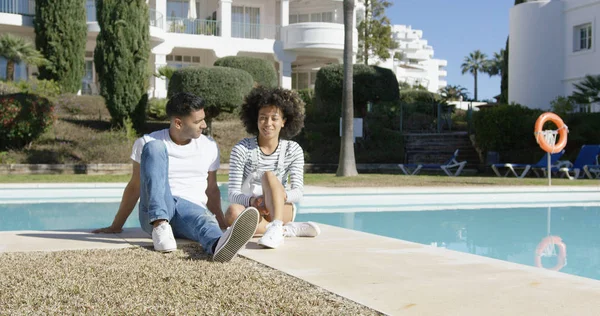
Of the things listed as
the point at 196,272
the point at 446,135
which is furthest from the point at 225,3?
the point at 196,272

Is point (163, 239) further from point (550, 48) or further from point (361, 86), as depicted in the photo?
point (550, 48)

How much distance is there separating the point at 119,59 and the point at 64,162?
3517 mm

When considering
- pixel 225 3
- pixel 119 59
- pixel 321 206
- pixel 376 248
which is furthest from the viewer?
pixel 225 3

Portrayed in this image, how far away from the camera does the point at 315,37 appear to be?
29.1 m

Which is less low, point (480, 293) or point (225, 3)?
point (225, 3)

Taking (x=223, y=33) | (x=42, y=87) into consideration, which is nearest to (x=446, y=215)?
(x=42, y=87)

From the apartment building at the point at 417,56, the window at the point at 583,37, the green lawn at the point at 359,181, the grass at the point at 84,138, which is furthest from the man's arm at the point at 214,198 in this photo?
the apartment building at the point at 417,56

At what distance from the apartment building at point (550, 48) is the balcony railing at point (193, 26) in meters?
12.3

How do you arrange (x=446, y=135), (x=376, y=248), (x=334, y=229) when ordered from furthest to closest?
(x=446, y=135)
(x=334, y=229)
(x=376, y=248)

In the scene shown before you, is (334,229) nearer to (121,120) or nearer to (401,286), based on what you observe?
(401,286)

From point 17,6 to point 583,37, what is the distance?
21094 mm

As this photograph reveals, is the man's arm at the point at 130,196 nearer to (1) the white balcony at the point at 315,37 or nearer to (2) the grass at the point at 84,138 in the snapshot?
(2) the grass at the point at 84,138

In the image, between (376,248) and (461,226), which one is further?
(461,226)

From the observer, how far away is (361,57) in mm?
36219
